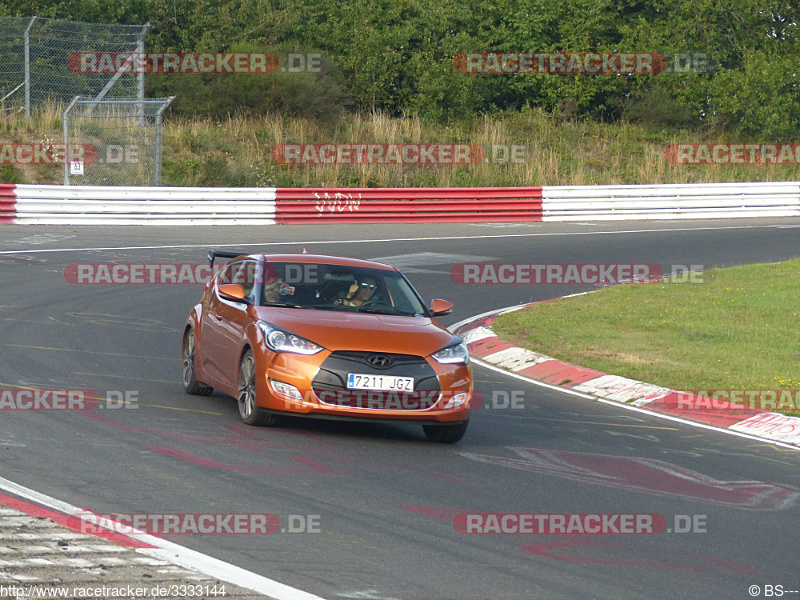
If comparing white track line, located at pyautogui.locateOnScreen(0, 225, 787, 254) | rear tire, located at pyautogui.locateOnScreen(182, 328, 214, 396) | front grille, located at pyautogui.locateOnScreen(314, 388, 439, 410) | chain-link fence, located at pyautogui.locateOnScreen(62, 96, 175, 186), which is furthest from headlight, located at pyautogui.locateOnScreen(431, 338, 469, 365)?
chain-link fence, located at pyautogui.locateOnScreen(62, 96, 175, 186)

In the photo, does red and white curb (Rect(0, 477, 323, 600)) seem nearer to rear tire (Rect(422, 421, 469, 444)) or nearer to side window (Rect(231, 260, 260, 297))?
rear tire (Rect(422, 421, 469, 444))

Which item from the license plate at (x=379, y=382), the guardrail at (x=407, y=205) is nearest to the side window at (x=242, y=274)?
the license plate at (x=379, y=382)

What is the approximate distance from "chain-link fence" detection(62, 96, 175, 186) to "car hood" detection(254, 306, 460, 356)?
20209 millimetres

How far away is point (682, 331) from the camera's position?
15.5 m

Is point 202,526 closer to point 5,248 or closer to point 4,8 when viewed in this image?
point 5,248

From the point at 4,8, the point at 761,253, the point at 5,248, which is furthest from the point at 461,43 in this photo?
the point at 5,248

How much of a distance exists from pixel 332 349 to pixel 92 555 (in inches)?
138

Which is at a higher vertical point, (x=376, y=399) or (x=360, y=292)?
(x=360, y=292)

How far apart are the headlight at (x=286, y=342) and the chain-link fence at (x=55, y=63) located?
21.0m

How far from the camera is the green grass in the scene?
13.0m

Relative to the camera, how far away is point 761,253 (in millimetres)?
25000
